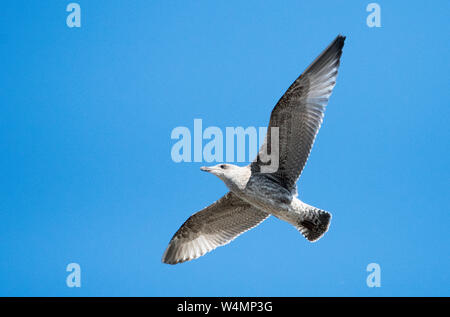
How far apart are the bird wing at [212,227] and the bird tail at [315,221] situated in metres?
1.13

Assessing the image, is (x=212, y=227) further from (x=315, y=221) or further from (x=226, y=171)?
(x=315, y=221)

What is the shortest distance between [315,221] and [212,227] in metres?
1.83

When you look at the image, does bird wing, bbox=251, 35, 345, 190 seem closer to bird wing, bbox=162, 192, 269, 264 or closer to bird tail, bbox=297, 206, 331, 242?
bird tail, bbox=297, 206, 331, 242

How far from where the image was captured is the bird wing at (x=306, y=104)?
6.57 meters

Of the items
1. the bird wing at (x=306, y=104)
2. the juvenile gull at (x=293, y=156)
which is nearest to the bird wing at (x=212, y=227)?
the juvenile gull at (x=293, y=156)

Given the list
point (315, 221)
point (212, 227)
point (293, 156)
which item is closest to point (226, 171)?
point (293, 156)

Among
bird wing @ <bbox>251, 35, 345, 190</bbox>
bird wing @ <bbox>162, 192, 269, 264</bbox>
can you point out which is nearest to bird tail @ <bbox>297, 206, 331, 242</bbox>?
bird wing @ <bbox>251, 35, 345, 190</bbox>

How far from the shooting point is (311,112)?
660 cm

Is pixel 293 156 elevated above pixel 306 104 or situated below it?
below

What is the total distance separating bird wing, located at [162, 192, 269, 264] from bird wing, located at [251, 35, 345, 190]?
1302 mm

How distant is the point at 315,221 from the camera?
6.66 metres

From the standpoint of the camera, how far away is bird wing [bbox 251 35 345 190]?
657 centimetres
